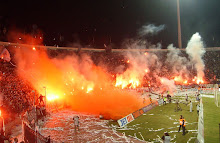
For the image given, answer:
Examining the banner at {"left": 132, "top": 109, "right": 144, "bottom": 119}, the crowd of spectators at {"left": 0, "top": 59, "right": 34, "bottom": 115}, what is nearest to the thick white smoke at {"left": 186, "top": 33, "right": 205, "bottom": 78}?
the banner at {"left": 132, "top": 109, "right": 144, "bottom": 119}

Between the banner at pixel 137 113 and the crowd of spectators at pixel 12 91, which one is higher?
the crowd of spectators at pixel 12 91

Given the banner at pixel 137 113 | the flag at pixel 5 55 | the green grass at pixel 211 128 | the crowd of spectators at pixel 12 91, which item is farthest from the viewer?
the flag at pixel 5 55

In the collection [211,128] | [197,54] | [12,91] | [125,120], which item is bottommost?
[211,128]

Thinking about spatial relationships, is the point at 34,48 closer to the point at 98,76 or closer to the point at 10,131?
the point at 98,76

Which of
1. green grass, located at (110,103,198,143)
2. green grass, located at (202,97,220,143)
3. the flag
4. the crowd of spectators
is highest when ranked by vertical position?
the flag

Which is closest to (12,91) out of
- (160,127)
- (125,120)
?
(125,120)

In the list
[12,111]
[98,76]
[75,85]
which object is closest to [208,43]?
[98,76]

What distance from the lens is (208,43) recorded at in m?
54.0

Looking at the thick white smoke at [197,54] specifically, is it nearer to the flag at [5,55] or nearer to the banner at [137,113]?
the banner at [137,113]

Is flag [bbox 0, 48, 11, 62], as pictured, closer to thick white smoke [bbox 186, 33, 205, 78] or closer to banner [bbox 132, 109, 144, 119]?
banner [bbox 132, 109, 144, 119]

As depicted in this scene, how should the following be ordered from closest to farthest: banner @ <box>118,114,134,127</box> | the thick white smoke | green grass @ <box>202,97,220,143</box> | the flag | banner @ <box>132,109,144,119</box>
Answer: green grass @ <box>202,97,220,143</box>
banner @ <box>118,114,134,127</box>
banner @ <box>132,109,144,119</box>
the flag
the thick white smoke

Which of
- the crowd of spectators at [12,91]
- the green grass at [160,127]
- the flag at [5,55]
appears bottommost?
the green grass at [160,127]

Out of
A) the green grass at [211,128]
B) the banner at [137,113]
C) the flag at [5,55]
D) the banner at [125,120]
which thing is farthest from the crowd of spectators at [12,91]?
the green grass at [211,128]

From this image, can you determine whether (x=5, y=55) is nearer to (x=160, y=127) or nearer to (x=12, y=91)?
(x=12, y=91)
